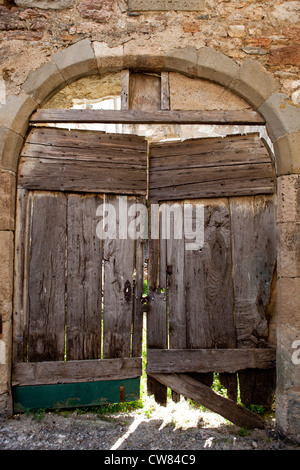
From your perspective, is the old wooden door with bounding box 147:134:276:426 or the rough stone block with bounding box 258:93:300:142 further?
the old wooden door with bounding box 147:134:276:426

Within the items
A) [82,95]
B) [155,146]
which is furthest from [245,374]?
[82,95]

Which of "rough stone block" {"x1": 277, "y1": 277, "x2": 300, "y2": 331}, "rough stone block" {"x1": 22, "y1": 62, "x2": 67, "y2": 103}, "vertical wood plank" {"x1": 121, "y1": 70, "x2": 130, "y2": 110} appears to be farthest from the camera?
Result: "vertical wood plank" {"x1": 121, "y1": 70, "x2": 130, "y2": 110}

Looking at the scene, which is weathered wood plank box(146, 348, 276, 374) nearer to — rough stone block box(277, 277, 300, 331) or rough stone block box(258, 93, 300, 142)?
rough stone block box(277, 277, 300, 331)

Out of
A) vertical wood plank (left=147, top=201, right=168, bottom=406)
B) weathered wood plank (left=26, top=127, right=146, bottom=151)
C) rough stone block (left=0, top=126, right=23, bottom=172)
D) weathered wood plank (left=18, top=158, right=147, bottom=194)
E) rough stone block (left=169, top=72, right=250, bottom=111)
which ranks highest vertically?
rough stone block (left=169, top=72, right=250, bottom=111)

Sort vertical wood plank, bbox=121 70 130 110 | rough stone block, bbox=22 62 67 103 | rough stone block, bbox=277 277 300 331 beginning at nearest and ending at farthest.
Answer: rough stone block, bbox=277 277 300 331 < rough stone block, bbox=22 62 67 103 < vertical wood plank, bbox=121 70 130 110

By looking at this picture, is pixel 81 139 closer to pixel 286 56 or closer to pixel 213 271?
pixel 213 271

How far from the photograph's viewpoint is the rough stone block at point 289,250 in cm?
231

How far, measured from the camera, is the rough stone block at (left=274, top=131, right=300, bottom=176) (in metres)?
2.34

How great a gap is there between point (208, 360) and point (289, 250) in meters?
1.09

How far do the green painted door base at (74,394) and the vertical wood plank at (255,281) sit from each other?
3.12 feet

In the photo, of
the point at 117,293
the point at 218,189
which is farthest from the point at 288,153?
the point at 117,293

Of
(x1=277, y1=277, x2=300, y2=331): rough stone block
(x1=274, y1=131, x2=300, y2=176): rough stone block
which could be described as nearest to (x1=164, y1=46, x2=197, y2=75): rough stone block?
(x1=274, y1=131, x2=300, y2=176): rough stone block

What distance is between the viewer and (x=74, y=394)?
2.49m

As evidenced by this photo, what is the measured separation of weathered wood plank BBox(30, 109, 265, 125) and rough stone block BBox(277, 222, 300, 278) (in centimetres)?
87
